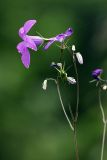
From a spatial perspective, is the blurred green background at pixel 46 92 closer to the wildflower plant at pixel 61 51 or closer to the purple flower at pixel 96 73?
the purple flower at pixel 96 73

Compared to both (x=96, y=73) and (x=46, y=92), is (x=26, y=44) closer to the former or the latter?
(x=96, y=73)

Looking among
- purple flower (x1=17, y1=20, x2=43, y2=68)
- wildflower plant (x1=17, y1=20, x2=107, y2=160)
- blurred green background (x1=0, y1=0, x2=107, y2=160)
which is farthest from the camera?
blurred green background (x1=0, y1=0, x2=107, y2=160)

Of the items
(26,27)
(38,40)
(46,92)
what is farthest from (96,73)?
(46,92)

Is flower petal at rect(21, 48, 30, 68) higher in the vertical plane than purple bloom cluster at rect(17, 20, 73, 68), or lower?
lower

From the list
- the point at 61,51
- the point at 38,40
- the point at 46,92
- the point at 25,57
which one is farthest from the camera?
the point at 46,92

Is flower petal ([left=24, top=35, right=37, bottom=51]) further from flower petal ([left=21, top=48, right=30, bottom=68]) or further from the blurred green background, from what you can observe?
the blurred green background

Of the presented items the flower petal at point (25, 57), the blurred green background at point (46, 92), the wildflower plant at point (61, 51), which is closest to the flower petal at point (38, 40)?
A: the wildflower plant at point (61, 51)

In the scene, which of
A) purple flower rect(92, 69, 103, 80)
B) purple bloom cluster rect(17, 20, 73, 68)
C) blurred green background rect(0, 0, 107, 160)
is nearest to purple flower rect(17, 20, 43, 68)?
purple bloom cluster rect(17, 20, 73, 68)

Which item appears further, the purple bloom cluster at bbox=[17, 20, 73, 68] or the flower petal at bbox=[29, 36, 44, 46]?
the flower petal at bbox=[29, 36, 44, 46]

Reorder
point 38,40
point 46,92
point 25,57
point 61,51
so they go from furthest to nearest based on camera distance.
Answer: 1. point 46,92
2. point 38,40
3. point 25,57
4. point 61,51
